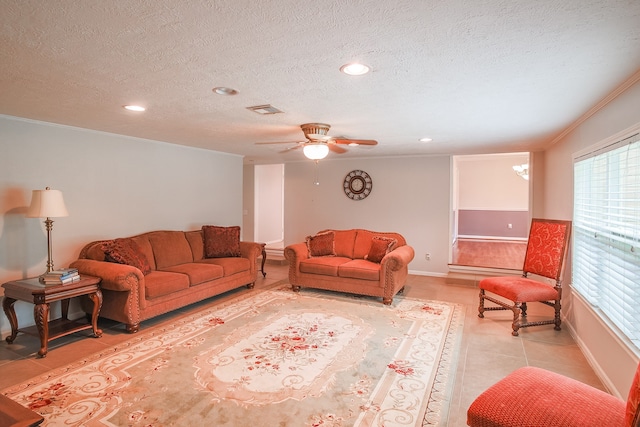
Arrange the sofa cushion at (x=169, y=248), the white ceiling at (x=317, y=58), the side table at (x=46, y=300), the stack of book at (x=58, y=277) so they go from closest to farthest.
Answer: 1. the white ceiling at (x=317, y=58)
2. the side table at (x=46, y=300)
3. the stack of book at (x=58, y=277)
4. the sofa cushion at (x=169, y=248)

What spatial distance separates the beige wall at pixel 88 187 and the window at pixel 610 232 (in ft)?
16.8

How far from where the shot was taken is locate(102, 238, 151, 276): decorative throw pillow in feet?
12.8

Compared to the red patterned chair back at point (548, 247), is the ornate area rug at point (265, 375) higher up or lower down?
lower down

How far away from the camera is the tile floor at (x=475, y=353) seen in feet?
8.98

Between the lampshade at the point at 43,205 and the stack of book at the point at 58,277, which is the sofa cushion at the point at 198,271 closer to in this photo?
the stack of book at the point at 58,277

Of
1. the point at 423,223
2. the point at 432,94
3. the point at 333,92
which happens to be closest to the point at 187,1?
the point at 333,92

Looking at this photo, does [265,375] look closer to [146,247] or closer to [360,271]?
[360,271]

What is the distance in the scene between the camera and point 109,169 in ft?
14.5

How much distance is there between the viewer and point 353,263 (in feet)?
17.2

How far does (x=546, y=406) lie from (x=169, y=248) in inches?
178

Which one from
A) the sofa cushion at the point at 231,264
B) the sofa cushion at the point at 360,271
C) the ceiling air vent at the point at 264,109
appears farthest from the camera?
the sofa cushion at the point at 231,264

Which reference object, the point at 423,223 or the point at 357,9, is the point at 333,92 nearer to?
the point at 357,9

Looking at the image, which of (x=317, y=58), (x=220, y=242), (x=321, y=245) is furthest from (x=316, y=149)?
(x=220, y=242)

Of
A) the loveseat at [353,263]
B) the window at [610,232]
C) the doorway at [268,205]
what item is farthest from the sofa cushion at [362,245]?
the doorway at [268,205]
